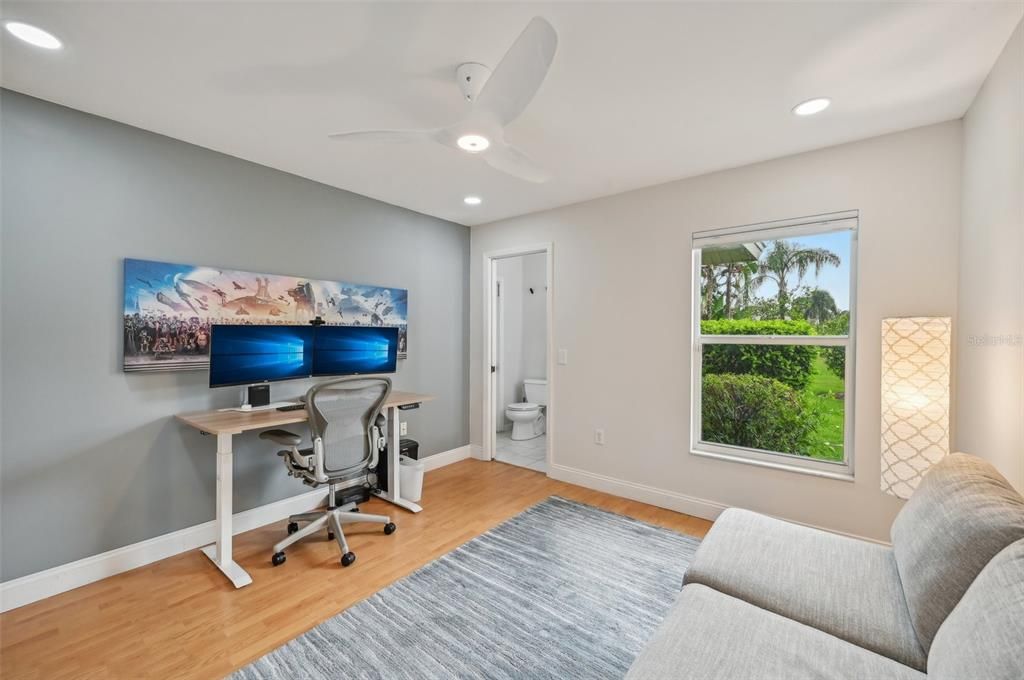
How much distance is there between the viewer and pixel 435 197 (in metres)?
3.54

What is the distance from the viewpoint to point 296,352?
292 cm

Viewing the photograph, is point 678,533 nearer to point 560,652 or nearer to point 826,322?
point 560,652

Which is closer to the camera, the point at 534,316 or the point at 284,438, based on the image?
the point at 284,438

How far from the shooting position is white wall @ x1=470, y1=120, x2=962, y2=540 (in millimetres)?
2355

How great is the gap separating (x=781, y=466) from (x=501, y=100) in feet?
9.03

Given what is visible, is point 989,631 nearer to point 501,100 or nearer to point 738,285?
point 501,100

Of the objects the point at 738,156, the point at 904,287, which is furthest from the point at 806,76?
the point at 904,287

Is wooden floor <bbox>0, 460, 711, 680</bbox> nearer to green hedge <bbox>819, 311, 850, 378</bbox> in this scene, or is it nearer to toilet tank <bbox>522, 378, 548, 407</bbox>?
green hedge <bbox>819, 311, 850, 378</bbox>

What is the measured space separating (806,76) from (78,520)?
409 cm

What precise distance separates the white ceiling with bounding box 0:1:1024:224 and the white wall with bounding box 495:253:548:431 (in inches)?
120

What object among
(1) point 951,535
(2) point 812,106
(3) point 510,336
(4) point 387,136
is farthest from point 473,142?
(3) point 510,336

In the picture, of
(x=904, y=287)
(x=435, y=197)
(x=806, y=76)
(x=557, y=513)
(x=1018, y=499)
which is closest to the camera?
(x=1018, y=499)

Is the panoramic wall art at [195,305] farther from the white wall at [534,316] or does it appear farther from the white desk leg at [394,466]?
the white wall at [534,316]

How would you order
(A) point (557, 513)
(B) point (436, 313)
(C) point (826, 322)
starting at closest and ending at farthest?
(C) point (826, 322) < (A) point (557, 513) < (B) point (436, 313)
